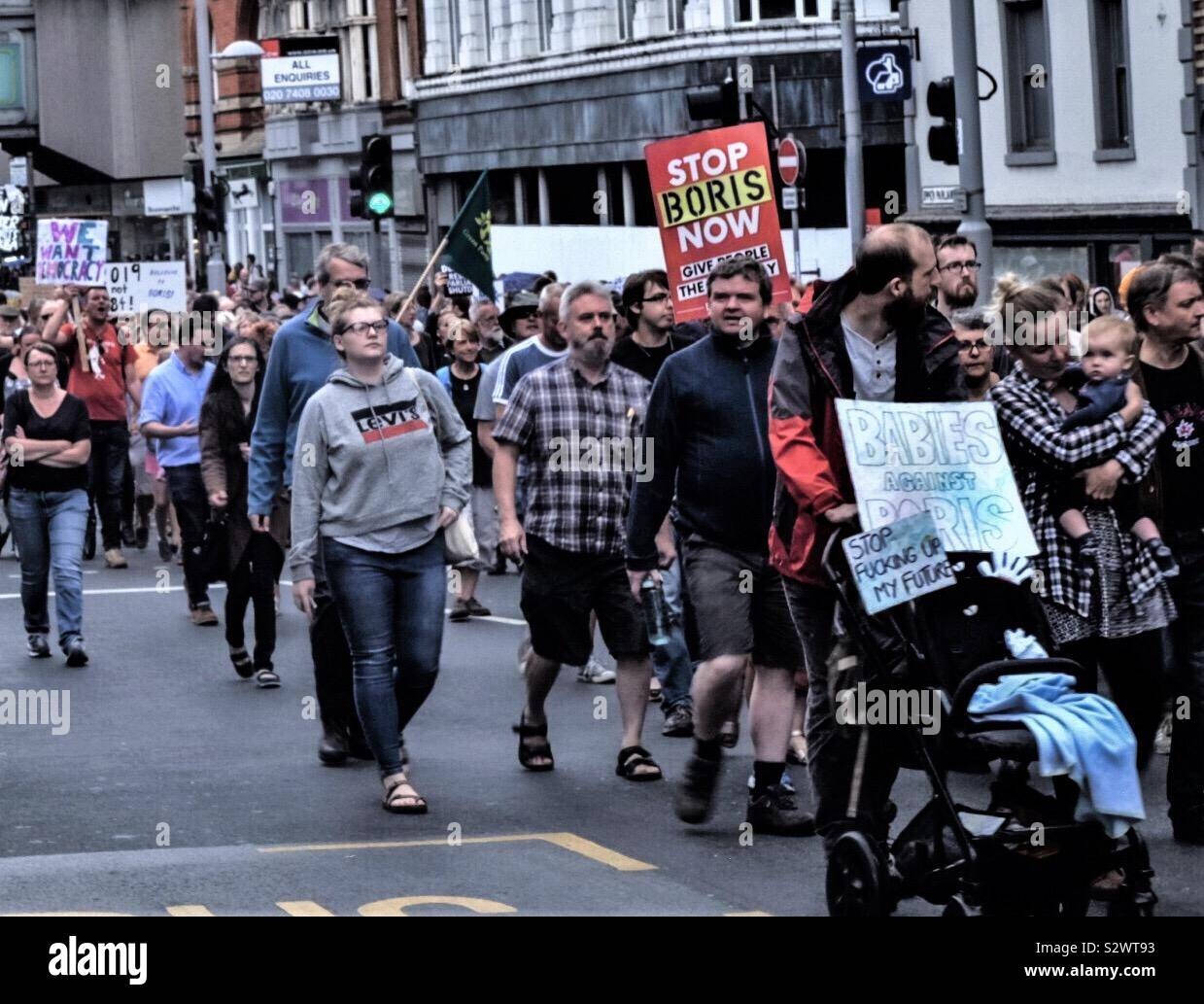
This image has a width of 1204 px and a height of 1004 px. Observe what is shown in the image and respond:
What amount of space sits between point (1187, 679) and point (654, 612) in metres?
2.77

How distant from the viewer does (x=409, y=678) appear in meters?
9.75

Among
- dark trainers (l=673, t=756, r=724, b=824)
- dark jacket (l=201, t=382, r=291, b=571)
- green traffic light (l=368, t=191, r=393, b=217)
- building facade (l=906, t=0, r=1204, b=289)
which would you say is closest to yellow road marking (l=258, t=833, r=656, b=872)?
dark trainers (l=673, t=756, r=724, b=824)

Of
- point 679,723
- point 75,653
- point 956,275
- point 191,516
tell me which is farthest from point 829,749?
point 191,516

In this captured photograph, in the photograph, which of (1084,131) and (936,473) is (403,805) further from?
(1084,131)

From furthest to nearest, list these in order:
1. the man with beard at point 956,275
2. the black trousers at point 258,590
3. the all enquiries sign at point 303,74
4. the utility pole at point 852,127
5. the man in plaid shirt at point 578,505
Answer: the all enquiries sign at point 303,74
the utility pole at point 852,127
the black trousers at point 258,590
the man with beard at point 956,275
the man in plaid shirt at point 578,505

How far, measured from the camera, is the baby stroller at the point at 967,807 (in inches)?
252

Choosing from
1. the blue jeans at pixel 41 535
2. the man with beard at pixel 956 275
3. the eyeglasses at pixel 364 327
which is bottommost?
the blue jeans at pixel 41 535

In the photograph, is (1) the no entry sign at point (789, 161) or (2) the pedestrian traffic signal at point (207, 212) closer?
(1) the no entry sign at point (789, 161)

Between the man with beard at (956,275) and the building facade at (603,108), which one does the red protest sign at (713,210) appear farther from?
the building facade at (603,108)

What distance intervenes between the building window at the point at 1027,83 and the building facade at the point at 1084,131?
0.05ft

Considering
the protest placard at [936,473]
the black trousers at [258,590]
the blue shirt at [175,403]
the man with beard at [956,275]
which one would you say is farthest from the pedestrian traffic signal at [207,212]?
the protest placard at [936,473]

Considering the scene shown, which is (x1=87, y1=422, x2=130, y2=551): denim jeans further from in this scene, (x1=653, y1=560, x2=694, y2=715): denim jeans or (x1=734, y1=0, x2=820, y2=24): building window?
(x1=734, y1=0, x2=820, y2=24): building window

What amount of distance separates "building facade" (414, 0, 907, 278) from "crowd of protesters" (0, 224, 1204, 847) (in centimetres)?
2125

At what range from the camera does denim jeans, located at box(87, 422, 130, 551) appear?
64.8 feet
